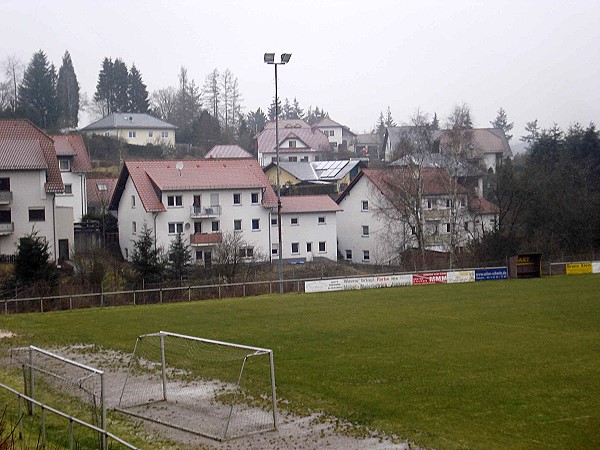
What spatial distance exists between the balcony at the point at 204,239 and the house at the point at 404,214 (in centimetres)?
1348

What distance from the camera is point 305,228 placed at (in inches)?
2594

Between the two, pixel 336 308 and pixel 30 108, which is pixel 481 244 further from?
pixel 30 108

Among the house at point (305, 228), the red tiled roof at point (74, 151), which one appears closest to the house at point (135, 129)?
the red tiled roof at point (74, 151)

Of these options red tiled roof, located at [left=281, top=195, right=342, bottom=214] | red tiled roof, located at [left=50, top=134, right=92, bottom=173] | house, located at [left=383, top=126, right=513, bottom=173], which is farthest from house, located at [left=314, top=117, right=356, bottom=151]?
red tiled roof, located at [left=50, top=134, right=92, bottom=173]

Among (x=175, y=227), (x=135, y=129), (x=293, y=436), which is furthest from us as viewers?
(x=135, y=129)

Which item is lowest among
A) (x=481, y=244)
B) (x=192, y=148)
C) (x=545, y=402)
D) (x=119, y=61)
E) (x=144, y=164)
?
(x=545, y=402)

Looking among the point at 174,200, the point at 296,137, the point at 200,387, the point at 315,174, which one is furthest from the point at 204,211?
the point at 296,137

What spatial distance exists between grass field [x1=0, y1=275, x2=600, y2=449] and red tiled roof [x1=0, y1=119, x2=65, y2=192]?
57.5 ft

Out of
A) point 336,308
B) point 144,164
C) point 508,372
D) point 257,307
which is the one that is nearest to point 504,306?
point 336,308

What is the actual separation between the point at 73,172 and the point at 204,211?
12.2 meters

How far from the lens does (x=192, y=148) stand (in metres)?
109

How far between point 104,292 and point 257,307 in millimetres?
8363

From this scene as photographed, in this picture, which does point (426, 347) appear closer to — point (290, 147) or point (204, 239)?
point (204, 239)

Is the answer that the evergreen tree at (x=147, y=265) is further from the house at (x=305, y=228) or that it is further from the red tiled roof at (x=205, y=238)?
the house at (x=305, y=228)
